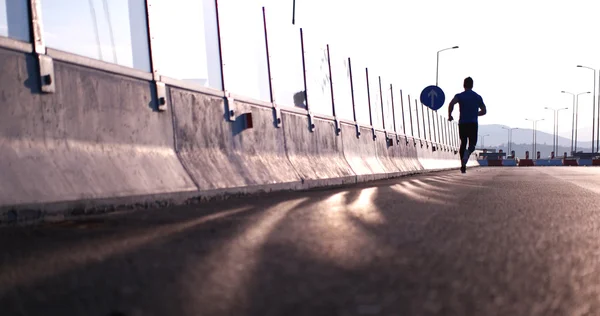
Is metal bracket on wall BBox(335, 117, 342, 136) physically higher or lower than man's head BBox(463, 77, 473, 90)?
lower

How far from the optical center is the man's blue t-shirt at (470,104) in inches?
634

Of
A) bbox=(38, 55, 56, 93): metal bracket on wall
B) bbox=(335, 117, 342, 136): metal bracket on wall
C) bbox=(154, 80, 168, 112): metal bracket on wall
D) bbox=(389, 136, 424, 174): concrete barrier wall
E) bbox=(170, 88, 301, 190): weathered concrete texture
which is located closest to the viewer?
bbox=(38, 55, 56, 93): metal bracket on wall

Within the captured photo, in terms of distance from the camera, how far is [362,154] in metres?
16.4

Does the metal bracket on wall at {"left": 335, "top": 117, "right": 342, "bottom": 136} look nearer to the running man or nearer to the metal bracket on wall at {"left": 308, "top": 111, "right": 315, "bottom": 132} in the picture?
the metal bracket on wall at {"left": 308, "top": 111, "right": 315, "bottom": 132}

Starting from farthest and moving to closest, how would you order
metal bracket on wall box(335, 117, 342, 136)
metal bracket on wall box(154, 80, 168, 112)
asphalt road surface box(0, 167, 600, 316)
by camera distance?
metal bracket on wall box(335, 117, 342, 136)
metal bracket on wall box(154, 80, 168, 112)
asphalt road surface box(0, 167, 600, 316)

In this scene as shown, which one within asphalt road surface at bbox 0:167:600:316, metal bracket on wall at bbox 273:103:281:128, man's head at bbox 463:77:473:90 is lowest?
asphalt road surface at bbox 0:167:600:316

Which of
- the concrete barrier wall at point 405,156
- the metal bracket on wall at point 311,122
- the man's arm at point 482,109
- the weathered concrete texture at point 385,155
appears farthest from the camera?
the concrete barrier wall at point 405,156

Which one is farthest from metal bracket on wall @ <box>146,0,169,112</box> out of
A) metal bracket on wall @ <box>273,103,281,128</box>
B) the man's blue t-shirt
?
the man's blue t-shirt

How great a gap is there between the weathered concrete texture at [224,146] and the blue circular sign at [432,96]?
17.8 m

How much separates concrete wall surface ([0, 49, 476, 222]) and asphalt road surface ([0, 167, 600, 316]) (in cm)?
41

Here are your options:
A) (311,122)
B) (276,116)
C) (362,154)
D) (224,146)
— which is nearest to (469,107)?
(362,154)

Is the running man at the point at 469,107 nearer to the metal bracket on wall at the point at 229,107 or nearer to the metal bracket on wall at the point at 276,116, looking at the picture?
the metal bracket on wall at the point at 276,116

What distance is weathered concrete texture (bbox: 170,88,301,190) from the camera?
294 inches

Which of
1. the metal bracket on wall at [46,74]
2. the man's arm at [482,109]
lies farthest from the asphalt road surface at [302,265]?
the man's arm at [482,109]
